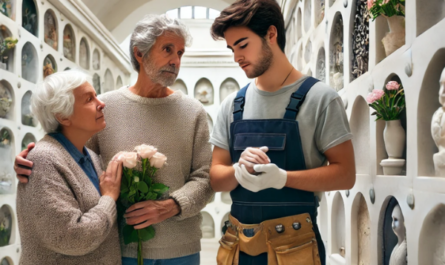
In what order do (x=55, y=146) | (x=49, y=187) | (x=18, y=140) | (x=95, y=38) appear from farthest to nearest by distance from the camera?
(x=95, y=38), (x=18, y=140), (x=55, y=146), (x=49, y=187)

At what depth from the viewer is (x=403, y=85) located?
1.63 m

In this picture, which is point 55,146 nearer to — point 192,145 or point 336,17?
point 192,145

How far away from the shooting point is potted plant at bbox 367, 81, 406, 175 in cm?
169

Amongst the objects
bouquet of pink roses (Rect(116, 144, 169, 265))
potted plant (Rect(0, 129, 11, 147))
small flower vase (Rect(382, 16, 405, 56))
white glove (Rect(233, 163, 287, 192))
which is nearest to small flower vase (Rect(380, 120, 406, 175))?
small flower vase (Rect(382, 16, 405, 56))

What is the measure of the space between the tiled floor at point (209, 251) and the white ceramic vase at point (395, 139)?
135 inches

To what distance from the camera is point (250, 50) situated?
155 centimetres

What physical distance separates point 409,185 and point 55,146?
4.36 feet

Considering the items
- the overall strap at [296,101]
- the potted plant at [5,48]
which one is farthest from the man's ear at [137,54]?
the potted plant at [5,48]

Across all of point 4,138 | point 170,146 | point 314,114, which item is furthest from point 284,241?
point 4,138

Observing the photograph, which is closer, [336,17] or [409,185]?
[409,185]

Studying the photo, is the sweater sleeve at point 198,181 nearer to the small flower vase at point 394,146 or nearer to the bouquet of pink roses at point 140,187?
the bouquet of pink roses at point 140,187

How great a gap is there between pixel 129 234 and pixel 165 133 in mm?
454

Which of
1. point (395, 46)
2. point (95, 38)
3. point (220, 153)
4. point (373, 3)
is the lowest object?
point (220, 153)

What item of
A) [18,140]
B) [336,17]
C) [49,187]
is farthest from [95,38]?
[49,187]
